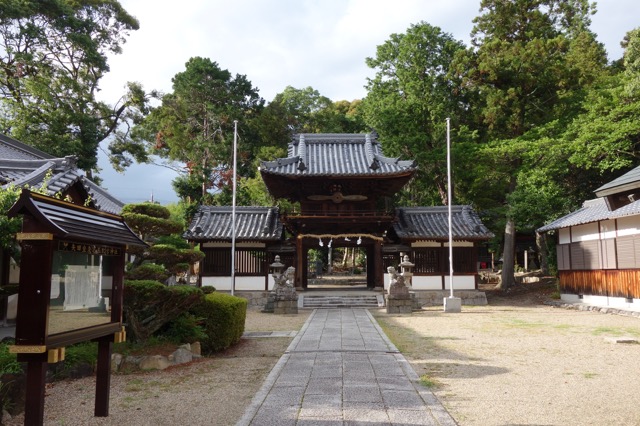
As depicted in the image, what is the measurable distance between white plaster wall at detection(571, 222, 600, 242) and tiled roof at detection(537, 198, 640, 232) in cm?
45

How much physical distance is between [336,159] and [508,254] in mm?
10343

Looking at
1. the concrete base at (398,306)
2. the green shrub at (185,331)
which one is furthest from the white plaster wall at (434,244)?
the green shrub at (185,331)

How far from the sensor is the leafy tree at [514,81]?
23.1 metres

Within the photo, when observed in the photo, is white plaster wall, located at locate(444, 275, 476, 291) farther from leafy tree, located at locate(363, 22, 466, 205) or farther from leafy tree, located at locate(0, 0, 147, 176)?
leafy tree, located at locate(0, 0, 147, 176)

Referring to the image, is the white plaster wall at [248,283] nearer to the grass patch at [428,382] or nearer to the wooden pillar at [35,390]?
the grass patch at [428,382]

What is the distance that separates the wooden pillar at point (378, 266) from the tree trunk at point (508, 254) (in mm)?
7121

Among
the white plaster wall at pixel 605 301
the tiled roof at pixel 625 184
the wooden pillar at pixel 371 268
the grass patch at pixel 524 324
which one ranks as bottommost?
the grass patch at pixel 524 324

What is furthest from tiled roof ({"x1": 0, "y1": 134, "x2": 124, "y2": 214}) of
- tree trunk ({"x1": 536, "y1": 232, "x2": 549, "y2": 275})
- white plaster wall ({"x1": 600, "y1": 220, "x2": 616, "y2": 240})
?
tree trunk ({"x1": 536, "y1": 232, "x2": 549, "y2": 275})

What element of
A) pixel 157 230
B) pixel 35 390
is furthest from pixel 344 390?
pixel 157 230

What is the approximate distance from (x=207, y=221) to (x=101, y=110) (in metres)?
10.7

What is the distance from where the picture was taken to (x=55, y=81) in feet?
79.0

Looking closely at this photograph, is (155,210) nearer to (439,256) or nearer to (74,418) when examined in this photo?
(74,418)

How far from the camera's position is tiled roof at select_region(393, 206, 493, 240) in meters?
21.2

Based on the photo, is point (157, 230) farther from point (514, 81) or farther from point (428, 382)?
point (514, 81)
